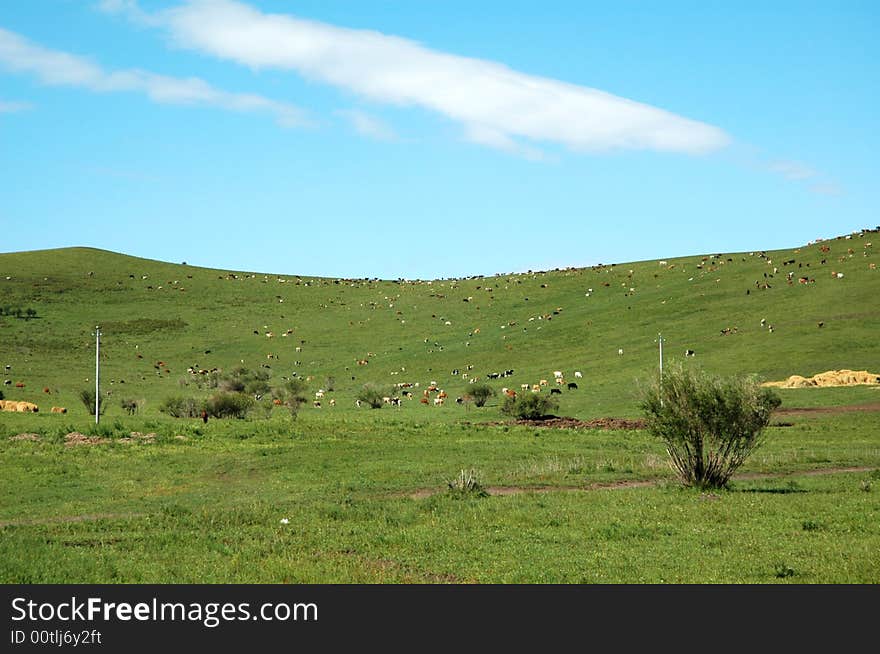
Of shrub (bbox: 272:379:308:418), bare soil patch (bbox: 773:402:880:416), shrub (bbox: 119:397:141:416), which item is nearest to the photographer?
bare soil patch (bbox: 773:402:880:416)

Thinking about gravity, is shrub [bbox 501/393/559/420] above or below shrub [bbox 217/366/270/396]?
below

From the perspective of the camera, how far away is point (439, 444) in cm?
4581

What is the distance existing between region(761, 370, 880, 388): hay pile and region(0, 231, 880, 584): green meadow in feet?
10.3

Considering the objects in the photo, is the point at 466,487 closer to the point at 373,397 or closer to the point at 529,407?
the point at 529,407

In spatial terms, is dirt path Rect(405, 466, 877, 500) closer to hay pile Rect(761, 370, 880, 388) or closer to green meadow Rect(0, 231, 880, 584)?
green meadow Rect(0, 231, 880, 584)

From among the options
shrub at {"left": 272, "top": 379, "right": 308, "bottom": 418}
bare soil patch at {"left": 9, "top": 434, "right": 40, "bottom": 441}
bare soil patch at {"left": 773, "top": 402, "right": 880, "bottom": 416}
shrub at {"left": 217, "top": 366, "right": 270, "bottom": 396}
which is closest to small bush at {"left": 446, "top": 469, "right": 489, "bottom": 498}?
bare soil patch at {"left": 9, "top": 434, "right": 40, "bottom": 441}

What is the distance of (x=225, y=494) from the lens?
3309cm

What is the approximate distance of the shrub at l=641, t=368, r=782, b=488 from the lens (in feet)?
104

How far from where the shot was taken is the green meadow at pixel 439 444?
797 inches

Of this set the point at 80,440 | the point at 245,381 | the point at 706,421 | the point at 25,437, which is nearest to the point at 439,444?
the point at 80,440

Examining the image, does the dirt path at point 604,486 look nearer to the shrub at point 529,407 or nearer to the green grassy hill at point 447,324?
the shrub at point 529,407

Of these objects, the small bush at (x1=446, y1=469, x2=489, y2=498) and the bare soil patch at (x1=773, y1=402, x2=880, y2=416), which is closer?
the small bush at (x1=446, y1=469, x2=489, y2=498)

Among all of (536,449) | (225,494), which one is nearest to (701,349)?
(536,449)

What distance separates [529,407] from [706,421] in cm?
3250
